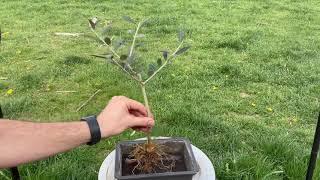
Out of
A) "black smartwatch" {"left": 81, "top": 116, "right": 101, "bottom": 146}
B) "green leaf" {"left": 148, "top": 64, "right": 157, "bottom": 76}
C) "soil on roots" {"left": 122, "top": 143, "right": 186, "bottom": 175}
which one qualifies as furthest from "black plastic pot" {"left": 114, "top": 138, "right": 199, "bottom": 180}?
"green leaf" {"left": 148, "top": 64, "right": 157, "bottom": 76}

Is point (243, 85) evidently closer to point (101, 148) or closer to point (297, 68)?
point (297, 68)

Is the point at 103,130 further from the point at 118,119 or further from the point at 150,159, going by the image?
the point at 150,159

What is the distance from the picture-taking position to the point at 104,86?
13.3ft

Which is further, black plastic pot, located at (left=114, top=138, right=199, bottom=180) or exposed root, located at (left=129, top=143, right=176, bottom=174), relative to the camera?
exposed root, located at (left=129, top=143, right=176, bottom=174)

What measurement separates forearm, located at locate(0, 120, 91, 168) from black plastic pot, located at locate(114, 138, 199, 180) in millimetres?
197

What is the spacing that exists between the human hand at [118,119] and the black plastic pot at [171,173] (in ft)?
0.54

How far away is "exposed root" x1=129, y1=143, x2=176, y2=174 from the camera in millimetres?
1763

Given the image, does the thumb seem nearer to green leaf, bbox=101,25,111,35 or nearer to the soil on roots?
the soil on roots

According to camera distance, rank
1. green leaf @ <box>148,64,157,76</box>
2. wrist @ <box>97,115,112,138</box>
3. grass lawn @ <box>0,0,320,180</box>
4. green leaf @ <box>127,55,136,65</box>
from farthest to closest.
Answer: grass lawn @ <box>0,0,320,180</box>, green leaf @ <box>148,64,157,76</box>, green leaf @ <box>127,55,136,65</box>, wrist @ <box>97,115,112,138</box>

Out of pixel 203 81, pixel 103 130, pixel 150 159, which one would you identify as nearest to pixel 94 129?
pixel 103 130

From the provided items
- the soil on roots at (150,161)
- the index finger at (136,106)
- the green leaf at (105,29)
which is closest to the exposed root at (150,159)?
the soil on roots at (150,161)

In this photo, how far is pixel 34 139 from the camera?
4.92ft

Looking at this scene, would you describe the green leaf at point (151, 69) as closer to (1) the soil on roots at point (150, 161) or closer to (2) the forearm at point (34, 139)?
(1) the soil on roots at point (150, 161)

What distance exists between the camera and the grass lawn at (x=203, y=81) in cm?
279
